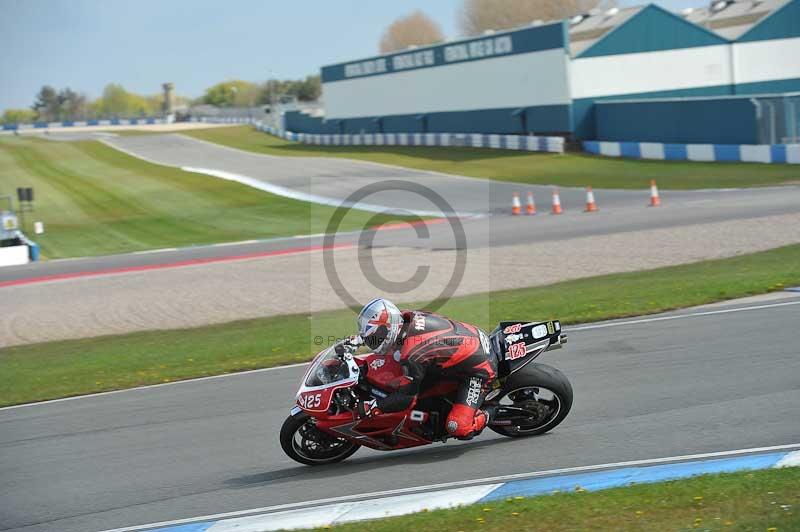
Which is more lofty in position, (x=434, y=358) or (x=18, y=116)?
(x=18, y=116)

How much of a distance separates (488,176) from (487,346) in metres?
35.2

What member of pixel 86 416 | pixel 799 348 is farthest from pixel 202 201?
pixel 799 348

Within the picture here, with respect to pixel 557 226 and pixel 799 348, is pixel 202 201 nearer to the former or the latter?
pixel 557 226

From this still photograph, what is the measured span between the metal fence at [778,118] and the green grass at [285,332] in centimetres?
2063

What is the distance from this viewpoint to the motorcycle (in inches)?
337

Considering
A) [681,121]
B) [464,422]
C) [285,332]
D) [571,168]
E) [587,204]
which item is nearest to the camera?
[464,422]

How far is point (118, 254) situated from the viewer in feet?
104

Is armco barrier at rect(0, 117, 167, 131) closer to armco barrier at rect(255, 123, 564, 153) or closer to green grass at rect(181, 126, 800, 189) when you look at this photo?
armco barrier at rect(255, 123, 564, 153)

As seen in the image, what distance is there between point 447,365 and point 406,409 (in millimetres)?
554

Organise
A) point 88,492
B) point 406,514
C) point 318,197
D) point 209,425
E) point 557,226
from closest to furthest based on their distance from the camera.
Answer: point 406,514
point 88,492
point 209,425
point 557,226
point 318,197

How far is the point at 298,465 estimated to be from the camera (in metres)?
8.95

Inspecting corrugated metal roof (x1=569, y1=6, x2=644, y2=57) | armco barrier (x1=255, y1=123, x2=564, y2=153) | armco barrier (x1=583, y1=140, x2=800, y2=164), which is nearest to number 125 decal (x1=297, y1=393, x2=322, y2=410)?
armco barrier (x1=583, y1=140, x2=800, y2=164)

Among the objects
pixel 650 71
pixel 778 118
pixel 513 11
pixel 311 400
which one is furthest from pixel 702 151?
pixel 513 11

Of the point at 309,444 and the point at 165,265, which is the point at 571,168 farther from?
the point at 309,444
